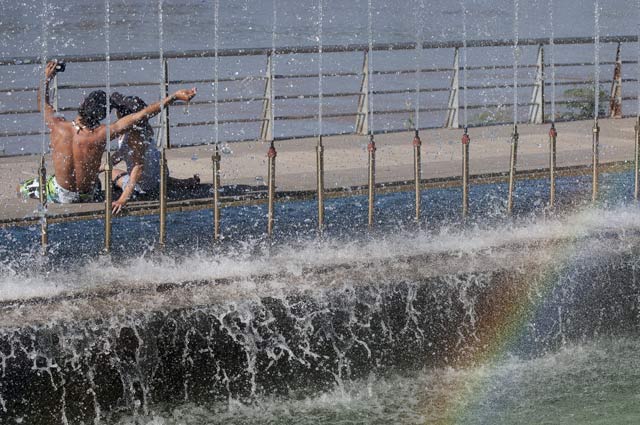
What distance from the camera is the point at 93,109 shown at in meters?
10.4

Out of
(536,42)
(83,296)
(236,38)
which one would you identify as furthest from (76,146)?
(236,38)

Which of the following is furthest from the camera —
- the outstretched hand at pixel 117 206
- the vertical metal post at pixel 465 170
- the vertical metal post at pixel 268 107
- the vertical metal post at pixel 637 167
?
the vertical metal post at pixel 268 107

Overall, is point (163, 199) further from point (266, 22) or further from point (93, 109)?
point (266, 22)

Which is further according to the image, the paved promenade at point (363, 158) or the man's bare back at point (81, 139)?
the paved promenade at point (363, 158)

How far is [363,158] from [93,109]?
3510 millimetres

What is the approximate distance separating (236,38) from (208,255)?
32.0 m

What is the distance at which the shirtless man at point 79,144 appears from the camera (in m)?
10.4

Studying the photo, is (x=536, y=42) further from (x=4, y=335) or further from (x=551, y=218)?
(x=4, y=335)

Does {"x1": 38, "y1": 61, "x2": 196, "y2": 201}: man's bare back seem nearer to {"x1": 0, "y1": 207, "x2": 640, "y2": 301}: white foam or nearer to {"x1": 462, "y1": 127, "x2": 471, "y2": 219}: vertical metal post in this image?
{"x1": 0, "y1": 207, "x2": 640, "y2": 301}: white foam

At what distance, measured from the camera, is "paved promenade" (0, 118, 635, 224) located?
11.7m

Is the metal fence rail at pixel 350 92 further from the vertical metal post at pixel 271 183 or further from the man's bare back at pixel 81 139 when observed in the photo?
the vertical metal post at pixel 271 183

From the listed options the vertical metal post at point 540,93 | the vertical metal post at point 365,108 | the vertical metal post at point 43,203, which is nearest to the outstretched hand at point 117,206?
the vertical metal post at point 43,203

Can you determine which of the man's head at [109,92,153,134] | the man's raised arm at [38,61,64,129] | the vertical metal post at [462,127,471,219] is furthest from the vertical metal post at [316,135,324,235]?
the man's raised arm at [38,61,64,129]

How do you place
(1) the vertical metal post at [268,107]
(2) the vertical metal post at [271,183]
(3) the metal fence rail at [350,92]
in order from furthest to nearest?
(1) the vertical metal post at [268,107] < (3) the metal fence rail at [350,92] < (2) the vertical metal post at [271,183]
